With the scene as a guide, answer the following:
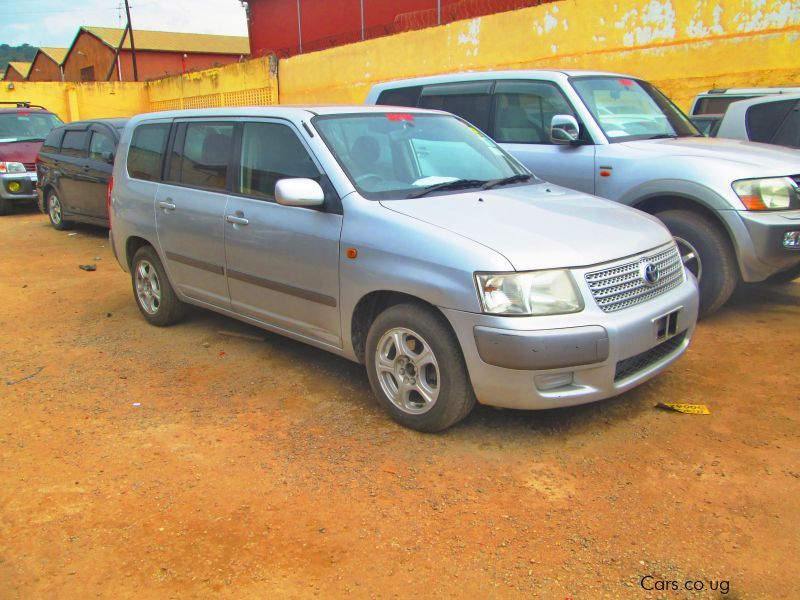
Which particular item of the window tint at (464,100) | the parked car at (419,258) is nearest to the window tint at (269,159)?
the parked car at (419,258)

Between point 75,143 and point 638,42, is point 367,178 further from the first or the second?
point 638,42

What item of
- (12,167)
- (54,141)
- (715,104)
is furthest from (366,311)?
(12,167)

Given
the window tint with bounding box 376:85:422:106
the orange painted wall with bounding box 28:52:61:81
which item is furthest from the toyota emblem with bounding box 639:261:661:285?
the orange painted wall with bounding box 28:52:61:81

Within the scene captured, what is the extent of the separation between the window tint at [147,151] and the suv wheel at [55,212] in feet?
20.4

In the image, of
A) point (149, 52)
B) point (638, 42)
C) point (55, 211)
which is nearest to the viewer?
point (638, 42)

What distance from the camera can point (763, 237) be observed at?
5293mm

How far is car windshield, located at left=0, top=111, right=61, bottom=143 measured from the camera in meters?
14.0

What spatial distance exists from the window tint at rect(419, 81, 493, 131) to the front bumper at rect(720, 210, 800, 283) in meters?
2.51

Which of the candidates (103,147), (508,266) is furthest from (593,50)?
(508,266)

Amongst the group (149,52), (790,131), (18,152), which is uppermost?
(149,52)

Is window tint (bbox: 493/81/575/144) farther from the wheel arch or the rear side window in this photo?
the rear side window

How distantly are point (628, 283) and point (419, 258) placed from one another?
1.09m

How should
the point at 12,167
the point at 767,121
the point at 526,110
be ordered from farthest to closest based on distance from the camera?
the point at 12,167 → the point at 767,121 → the point at 526,110

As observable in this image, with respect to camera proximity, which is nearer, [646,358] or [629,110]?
[646,358]
